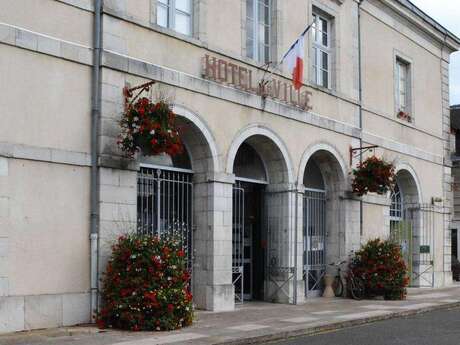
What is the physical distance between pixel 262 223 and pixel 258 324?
4.84 meters

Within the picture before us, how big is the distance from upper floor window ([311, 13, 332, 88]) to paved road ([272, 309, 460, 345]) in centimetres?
657

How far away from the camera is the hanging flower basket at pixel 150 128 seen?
37.7 ft

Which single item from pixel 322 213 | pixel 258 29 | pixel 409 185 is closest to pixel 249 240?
pixel 322 213

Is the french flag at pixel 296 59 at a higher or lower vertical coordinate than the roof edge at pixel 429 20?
lower

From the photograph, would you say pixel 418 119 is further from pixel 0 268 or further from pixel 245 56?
pixel 0 268

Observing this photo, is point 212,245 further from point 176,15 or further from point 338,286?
point 338,286

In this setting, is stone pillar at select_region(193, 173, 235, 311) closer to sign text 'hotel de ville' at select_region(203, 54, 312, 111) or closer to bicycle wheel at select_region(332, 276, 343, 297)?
sign text 'hotel de ville' at select_region(203, 54, 312, 111)

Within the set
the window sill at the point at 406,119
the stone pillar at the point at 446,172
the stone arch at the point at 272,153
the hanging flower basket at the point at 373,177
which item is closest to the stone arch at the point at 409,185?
the window sill at the point at 406,119

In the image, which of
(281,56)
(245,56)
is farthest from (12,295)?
(281,56)

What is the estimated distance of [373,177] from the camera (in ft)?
58.5

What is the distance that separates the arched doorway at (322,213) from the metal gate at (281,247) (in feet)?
5.24

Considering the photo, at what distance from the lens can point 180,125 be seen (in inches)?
539

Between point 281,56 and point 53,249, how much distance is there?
7.48 meters

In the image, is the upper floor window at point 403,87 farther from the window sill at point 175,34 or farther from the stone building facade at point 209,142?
the window sill at point 175,34
